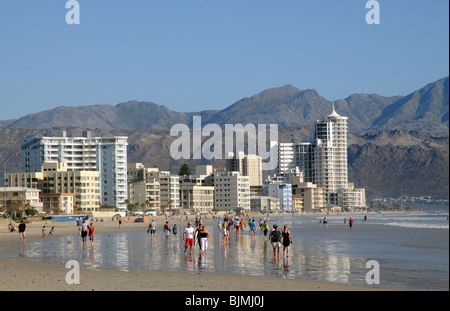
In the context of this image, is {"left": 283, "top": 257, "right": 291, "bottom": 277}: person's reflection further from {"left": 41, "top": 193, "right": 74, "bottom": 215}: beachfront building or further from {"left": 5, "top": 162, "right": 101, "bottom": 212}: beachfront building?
{"left": 5, "top": 162, "right": 101, "bottom": 212}: beachfront building

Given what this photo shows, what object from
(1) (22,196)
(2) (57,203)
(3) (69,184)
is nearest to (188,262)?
(1) (22,196)

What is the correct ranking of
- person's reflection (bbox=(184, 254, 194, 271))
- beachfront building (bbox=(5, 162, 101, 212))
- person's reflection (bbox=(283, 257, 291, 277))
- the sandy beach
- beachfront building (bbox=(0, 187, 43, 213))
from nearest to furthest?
1. the sandy beach
2. person's reflection (bbox=(283, 257, 291, 277))
3. person's reflection (bbox=(184, 254, 194, 271))
4. beachfront building (bbox=(0, 187, 43, 213))
5. beachfront building (bbox=(5, 162, 101, 212))

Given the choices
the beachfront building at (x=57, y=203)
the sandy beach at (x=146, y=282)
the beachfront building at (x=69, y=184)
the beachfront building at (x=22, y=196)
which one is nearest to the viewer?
the sandy beach at (x=146, y=282)

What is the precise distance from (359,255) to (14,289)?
22.5 meters

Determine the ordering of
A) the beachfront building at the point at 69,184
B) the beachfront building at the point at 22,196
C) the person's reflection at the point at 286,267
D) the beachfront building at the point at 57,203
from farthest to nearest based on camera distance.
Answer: the beachfront building at the point at 69,184, the beachfront building at the point at 57,203, the beachfront building at the point at 22,196, the person's reflection at the point at 286,267

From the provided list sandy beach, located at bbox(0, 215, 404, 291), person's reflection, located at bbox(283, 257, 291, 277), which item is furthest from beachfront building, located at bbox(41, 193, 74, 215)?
sandy beach, located at bbox(0, 215, 404, 291)

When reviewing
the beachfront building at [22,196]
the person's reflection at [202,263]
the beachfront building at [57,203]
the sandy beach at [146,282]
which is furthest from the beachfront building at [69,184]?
the sandy beach at [146,282]

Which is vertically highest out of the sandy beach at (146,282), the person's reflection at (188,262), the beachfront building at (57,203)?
the sandy beach at (146,282)

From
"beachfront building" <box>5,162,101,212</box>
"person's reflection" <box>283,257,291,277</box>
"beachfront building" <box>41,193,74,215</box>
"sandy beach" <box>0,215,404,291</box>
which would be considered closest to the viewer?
"sandy beach" <box>0,215,404,291</box>

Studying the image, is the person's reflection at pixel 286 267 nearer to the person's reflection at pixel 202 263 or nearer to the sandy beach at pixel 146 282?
the sandy beach at pixel 146 282

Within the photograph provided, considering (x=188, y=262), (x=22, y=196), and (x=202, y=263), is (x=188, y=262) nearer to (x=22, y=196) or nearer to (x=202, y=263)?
(x=202, y=263)
